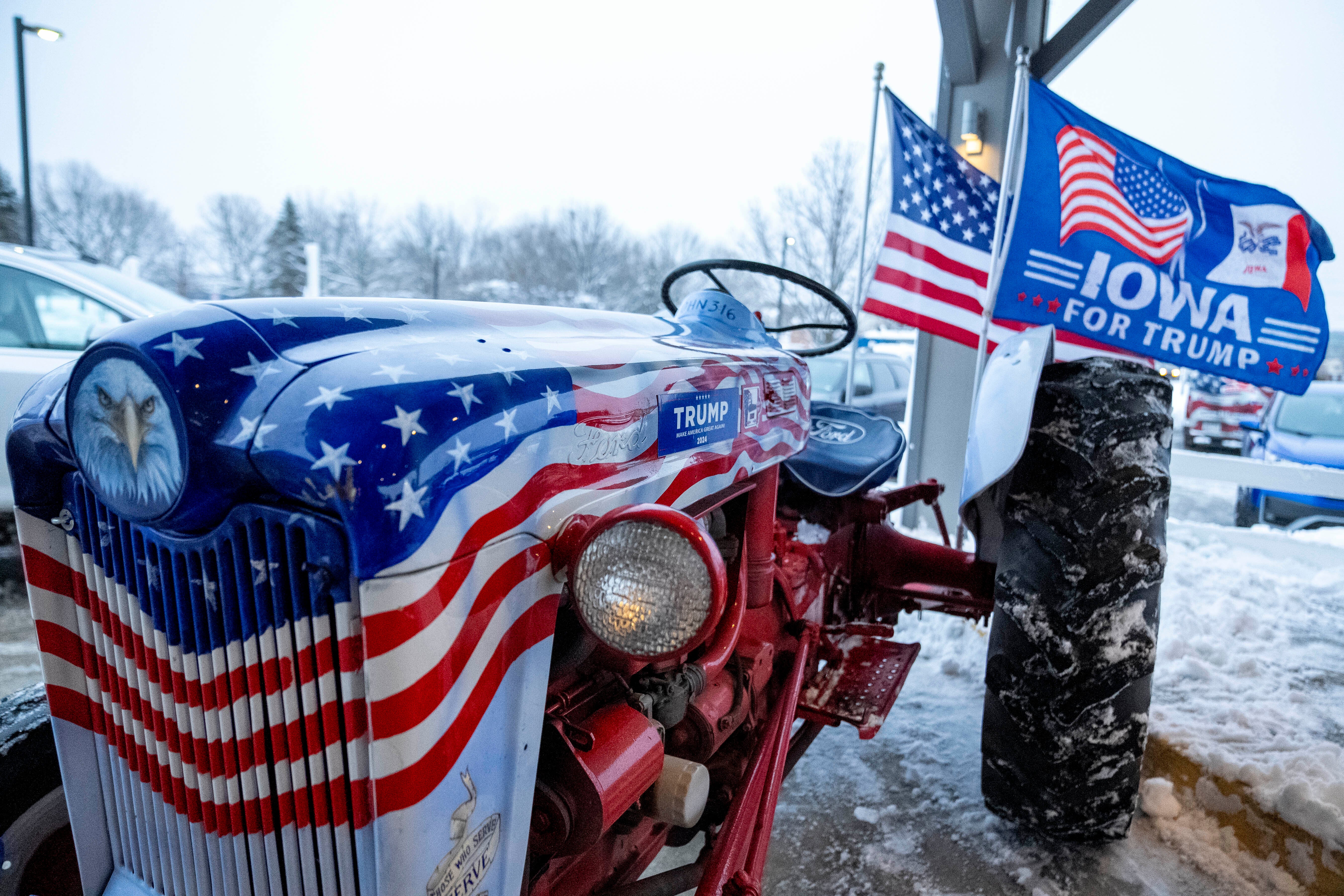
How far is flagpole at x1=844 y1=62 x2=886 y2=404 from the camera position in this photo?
3.82 m

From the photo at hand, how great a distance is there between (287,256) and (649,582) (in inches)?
550

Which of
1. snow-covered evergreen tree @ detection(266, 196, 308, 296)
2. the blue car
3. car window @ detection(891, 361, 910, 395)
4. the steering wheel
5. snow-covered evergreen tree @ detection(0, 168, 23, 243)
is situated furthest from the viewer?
snow-covered evergreen tree @ detection(266, 196, 308, 296)

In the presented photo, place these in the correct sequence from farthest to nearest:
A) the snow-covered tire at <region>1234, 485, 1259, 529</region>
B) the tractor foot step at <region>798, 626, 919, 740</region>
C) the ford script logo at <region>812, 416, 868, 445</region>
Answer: the snow-covered tire at <region>1234, 485, 1259, 529</region> → the ford script logo at <region>812, 416, 868, 445</region> → the tractor foot step at <region>798, 626, 919, 740</region>

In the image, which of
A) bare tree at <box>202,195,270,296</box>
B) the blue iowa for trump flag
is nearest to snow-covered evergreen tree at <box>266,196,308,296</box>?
bare tree at <box>202,195,270,296</box>

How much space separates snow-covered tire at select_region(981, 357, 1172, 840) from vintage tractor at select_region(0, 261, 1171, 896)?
64 cm

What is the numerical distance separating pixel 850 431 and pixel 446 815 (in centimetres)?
202

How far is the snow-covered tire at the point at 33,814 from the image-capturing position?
1.28 m

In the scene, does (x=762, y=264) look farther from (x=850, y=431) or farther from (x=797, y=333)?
(x=797, y=333)

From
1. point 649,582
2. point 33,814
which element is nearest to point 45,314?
point 33,814

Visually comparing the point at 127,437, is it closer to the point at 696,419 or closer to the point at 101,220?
the point at 696,419

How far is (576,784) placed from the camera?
41.4 inches

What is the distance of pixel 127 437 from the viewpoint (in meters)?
0.84

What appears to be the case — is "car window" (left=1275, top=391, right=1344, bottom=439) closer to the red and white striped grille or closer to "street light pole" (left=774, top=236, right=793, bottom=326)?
"street light pole" (left=774, top=236, right=793, bottom=326)

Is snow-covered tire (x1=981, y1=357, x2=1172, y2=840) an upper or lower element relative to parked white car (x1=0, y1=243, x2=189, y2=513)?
lower
